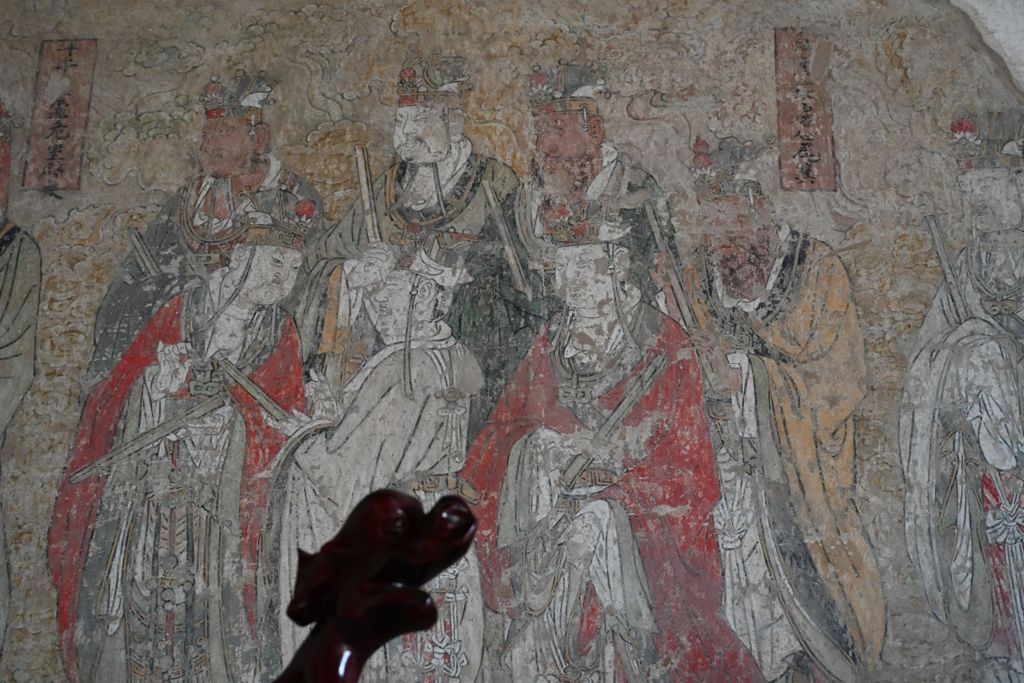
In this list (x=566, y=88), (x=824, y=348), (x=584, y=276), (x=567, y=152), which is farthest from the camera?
(x=566, y=88)

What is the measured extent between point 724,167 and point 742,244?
43 cm

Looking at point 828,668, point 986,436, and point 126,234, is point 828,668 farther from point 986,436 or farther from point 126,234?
point 126,234

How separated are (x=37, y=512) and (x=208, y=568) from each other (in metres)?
0.89

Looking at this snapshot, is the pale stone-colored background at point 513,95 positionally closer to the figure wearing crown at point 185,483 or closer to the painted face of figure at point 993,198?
the painted face of figure at point 993,198

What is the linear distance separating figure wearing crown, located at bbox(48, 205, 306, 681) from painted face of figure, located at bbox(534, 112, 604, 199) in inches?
52.3

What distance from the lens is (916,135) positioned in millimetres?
6336

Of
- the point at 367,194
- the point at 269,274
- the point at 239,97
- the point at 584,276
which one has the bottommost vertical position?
the point at 269,274

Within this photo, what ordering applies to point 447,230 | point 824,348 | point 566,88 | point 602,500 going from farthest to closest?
point 566,88
point 447,230
point 824,348
point 602,500

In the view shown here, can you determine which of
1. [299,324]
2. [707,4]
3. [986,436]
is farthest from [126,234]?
[986,436]

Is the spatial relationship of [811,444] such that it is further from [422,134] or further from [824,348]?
[422,134]

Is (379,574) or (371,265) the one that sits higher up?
(371,265)

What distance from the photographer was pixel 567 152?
249 inches

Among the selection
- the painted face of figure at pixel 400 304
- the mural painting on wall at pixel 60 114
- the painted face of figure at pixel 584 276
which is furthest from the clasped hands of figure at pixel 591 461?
the mural painting on wall at pixel 60 114

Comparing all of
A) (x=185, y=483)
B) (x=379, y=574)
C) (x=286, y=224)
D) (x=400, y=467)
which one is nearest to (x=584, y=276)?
(x=400, y=467)
